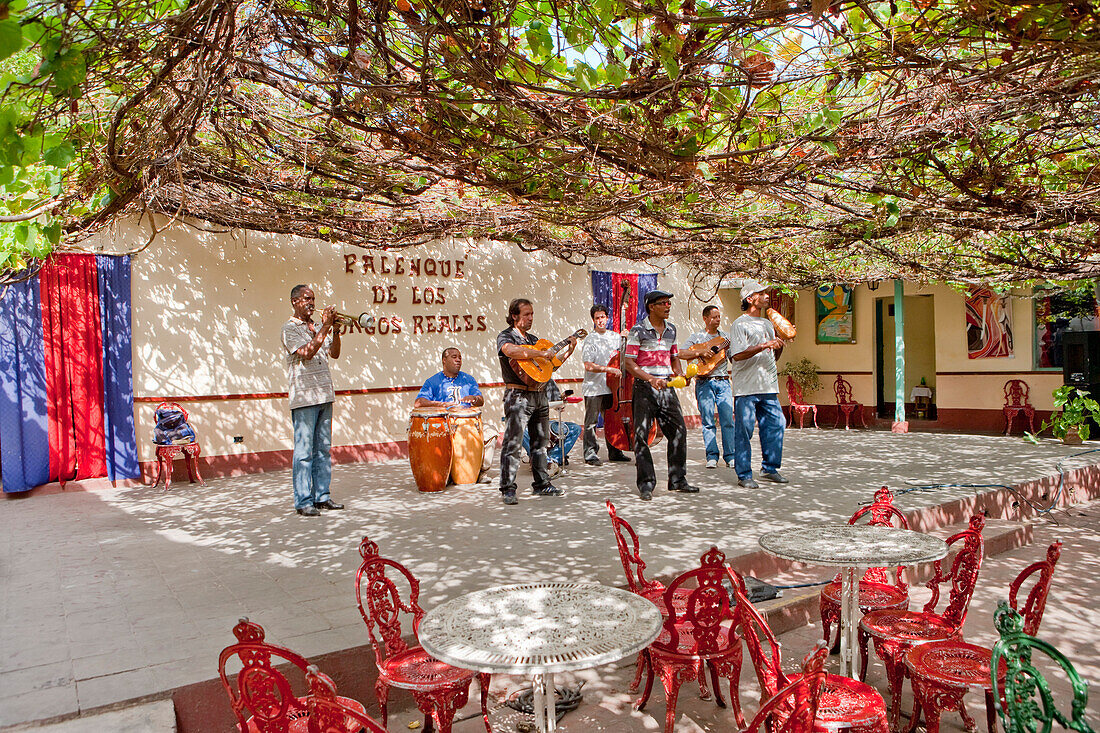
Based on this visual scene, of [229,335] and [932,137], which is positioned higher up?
[932,137]

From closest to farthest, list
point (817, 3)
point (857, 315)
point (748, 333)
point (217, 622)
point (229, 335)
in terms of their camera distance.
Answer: point (817, 3)
point (217, 622)
point (748, 333)
point (229, 335)
point (857, 315)

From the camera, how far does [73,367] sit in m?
7.67

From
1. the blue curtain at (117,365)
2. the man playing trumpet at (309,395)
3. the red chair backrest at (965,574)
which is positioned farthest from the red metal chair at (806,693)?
the blue curtain at (117,365)

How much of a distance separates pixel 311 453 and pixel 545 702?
4312 millimetres

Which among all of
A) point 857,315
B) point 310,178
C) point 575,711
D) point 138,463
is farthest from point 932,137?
point 857,315

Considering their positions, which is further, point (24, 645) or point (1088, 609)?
point (1088, 609)

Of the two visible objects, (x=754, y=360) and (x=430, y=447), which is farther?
(x=430, y=447)

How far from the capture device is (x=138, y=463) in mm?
8031

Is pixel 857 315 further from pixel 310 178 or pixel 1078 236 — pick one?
pixel 310 178

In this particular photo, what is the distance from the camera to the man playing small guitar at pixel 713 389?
26.8ft

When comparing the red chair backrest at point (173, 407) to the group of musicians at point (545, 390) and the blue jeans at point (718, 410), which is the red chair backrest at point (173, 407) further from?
the blue jeans at point (718, 410)

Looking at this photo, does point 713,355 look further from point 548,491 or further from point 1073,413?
point 1073,413

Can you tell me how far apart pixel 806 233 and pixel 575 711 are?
19.3 feet

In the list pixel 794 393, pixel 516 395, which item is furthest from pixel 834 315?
pixel 516 395
